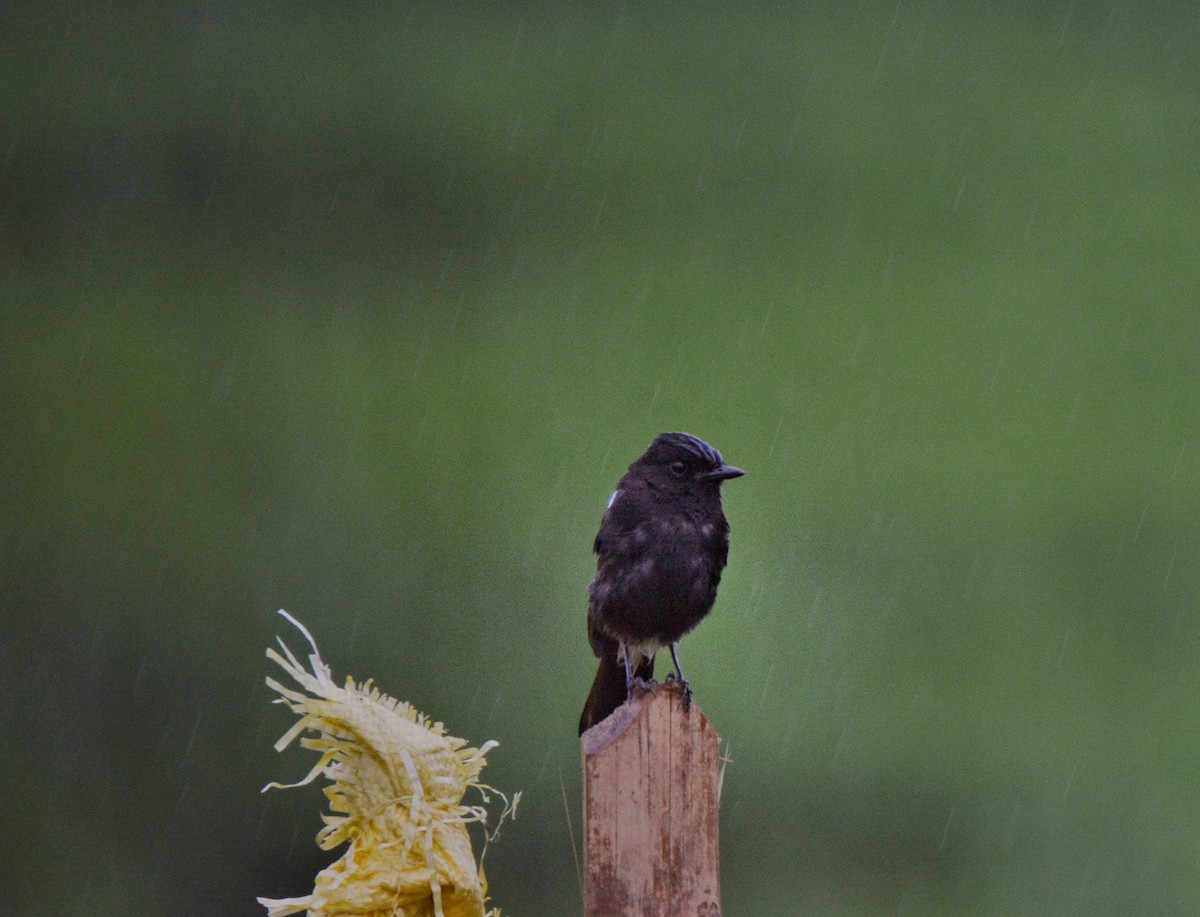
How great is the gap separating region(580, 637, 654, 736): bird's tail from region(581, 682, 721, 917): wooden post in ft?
2.79

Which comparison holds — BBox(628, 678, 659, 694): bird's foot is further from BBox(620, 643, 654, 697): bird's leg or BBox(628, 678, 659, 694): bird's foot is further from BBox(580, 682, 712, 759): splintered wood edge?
BBox(580, 682, 712, 759): splintered wood edge

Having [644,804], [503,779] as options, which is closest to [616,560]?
[644,804]

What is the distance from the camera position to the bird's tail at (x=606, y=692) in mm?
2861

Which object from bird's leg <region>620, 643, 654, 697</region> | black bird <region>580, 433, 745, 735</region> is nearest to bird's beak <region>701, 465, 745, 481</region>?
black bird <region>580, 433, 745, 735</region>

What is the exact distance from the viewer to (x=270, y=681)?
1.56m

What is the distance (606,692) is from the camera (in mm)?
2920

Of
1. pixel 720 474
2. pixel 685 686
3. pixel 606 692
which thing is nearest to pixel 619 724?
pixel 685 686

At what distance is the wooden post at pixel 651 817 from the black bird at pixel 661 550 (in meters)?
1.02

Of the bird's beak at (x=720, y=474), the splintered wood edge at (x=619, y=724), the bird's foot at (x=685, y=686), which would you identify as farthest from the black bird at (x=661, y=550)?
the splintered wood edge at (x=619, y=724)

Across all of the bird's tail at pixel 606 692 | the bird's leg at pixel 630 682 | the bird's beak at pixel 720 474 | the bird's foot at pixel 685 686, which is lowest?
the bird's tail at pixel 606 692

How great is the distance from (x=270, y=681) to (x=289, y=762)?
4.36 metres

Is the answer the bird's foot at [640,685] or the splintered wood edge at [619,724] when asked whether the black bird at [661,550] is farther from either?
the splintered wood edge at [619,724]

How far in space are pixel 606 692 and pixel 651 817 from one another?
3.41ft

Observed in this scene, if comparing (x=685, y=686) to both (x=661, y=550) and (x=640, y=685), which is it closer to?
(x=640, y=685)
